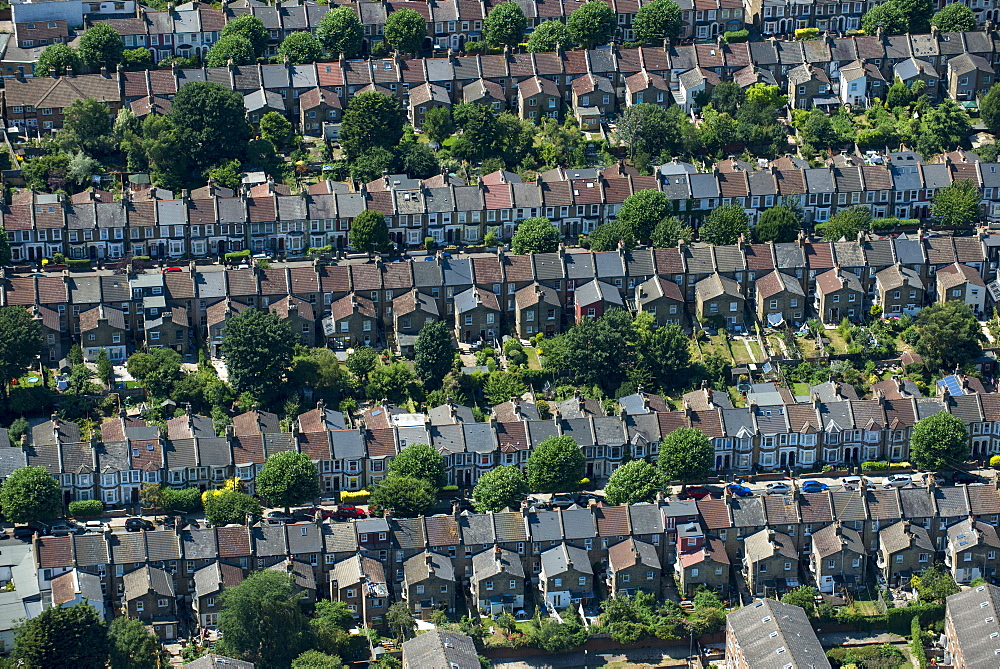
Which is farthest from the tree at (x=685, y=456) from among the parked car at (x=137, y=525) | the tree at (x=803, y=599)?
the parked car at (x=137, y=525)

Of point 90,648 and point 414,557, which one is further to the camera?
point 414,557

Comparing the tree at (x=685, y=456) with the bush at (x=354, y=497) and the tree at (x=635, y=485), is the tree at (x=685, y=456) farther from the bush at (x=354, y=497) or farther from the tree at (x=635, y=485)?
the bush at (x=354, y=497)

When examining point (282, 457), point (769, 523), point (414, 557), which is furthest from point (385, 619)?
point (769, 523)

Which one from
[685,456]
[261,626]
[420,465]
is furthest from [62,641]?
[685,456]

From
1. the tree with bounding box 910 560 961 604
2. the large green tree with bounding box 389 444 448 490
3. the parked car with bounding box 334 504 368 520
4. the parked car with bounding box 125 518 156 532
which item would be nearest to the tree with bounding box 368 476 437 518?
the large green tree with bounding box 389 444 448 490

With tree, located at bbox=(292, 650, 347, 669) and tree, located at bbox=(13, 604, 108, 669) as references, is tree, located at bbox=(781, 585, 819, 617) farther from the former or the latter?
tree, located at bbox=(13, 604, 108, 669)

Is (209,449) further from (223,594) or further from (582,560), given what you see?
(582,560)
